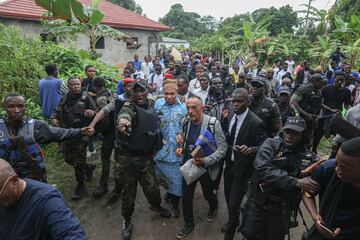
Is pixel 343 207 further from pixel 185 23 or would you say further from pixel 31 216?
pixel 185 23

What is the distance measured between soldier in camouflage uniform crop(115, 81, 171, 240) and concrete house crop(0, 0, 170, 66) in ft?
37.5

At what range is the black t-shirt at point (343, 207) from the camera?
2.30 metres

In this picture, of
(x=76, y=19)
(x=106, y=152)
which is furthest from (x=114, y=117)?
(x=76, y=19)

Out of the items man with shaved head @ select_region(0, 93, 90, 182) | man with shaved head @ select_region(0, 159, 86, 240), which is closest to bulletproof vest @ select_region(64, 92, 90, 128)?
man with shaved head @ select_region(0, 93, 90, 182)

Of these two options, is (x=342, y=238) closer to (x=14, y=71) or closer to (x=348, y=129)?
(x=348, y=129)

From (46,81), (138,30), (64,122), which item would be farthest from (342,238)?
(138,30)

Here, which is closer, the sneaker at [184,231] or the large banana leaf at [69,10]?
the sneaker at [184,231]

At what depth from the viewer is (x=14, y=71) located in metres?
7.48

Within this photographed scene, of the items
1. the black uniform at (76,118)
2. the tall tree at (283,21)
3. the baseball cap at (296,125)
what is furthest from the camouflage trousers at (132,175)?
the tall tree at (283,21)

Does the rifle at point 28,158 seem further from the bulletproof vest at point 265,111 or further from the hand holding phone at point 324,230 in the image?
the bulletproof vest at point 265,111

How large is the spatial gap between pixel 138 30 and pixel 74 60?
32.2 ft

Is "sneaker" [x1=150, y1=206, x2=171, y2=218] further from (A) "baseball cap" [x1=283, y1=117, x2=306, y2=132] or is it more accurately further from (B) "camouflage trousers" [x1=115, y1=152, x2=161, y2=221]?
(A) "baseball cap" [x1=283, y1=117, x2=306, y2=132]

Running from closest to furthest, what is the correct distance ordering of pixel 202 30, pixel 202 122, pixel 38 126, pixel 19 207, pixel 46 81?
1. pixel 19 207
2. pixel 38 126
3. pixel 202 122
4. pixel 46 81
5. pixel 202 30

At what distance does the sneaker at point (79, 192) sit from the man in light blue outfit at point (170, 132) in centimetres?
161
